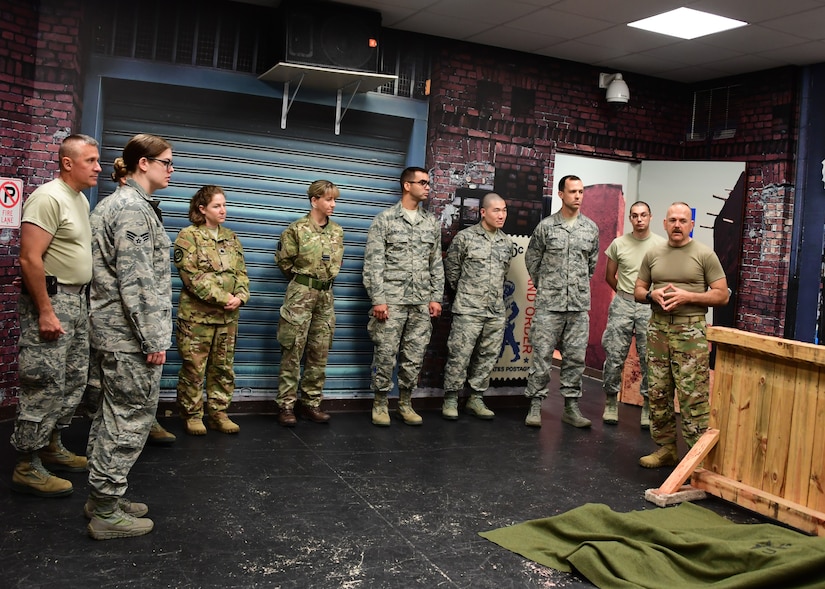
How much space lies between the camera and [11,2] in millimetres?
4918

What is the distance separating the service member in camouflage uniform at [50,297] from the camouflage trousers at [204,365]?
3.99ft

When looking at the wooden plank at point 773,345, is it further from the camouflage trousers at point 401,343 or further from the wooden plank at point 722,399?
the camouflage trousers at point 401,343

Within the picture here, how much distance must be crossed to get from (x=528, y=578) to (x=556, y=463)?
1852 millimetres

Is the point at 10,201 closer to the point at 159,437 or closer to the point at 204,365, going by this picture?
the point at 204,365

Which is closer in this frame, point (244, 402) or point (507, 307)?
point (244, 402)

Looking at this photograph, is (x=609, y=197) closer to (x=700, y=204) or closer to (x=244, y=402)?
(x=700, y=204)

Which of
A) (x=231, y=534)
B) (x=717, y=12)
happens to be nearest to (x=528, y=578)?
(x=231, y=534)

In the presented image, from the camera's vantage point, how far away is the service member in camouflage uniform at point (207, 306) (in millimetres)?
5047

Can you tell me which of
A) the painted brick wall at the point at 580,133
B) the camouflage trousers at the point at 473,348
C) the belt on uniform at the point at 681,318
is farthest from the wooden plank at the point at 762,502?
the painted brick wall at the point at 580,133

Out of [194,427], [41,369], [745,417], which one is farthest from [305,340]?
[745,417]

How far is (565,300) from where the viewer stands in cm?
607

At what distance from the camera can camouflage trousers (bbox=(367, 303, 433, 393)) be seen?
19.1 feet

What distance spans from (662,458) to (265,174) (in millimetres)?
3485

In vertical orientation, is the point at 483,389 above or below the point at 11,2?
below
